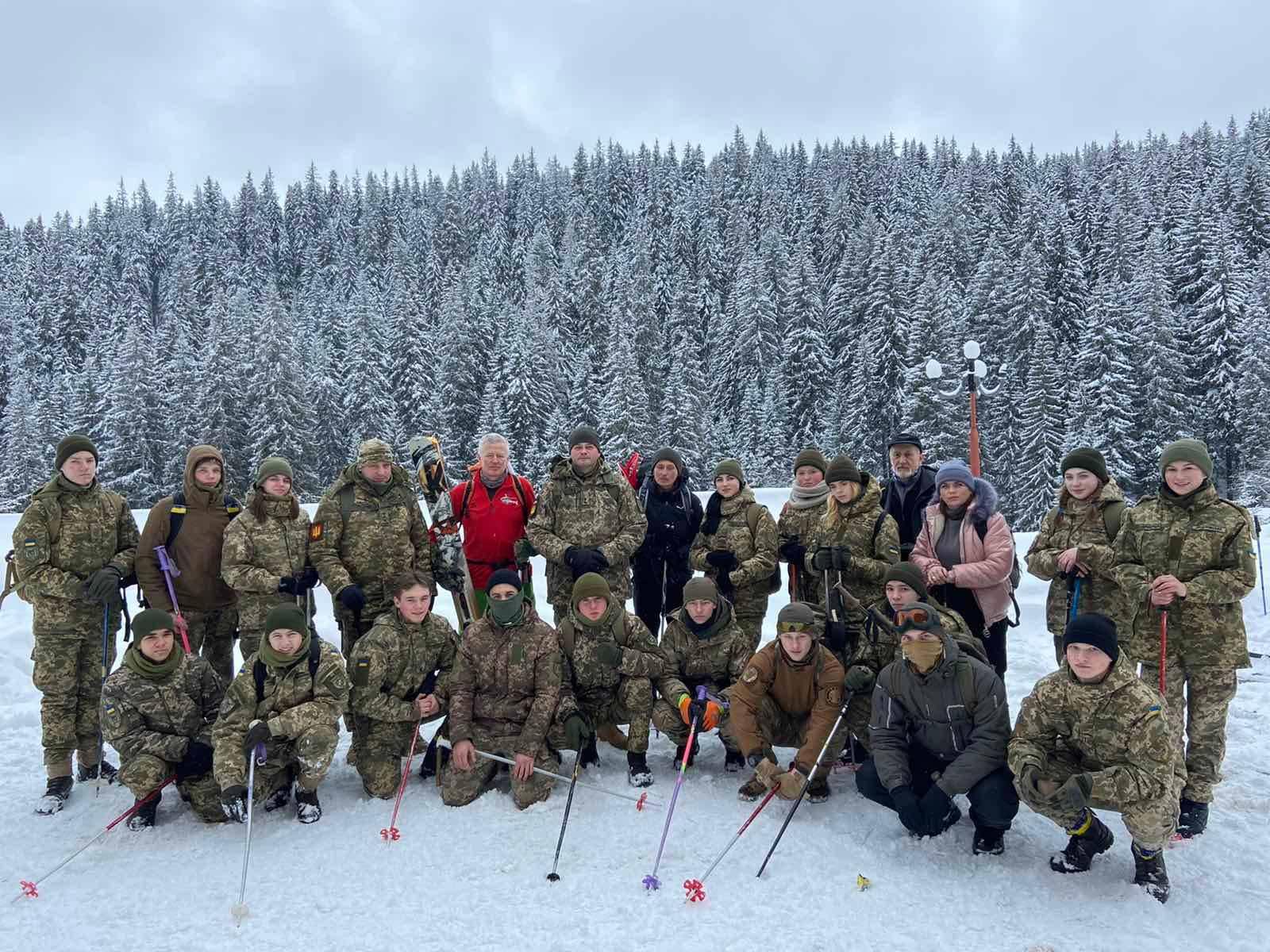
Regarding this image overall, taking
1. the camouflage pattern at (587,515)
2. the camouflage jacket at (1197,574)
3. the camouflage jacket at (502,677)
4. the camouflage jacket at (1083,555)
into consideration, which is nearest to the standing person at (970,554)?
the camouflage jacket at (1083,555)

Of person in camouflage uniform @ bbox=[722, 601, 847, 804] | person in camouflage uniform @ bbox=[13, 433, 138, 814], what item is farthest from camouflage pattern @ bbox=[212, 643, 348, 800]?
person in camouflage uniform @ bbox=[722, 601, 847, 804]

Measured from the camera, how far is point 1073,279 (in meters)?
44.1

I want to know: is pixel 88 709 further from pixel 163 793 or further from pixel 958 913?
pixel 958 913

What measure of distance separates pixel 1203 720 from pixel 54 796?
6750 mm

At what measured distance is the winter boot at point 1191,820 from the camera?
437 centimetres

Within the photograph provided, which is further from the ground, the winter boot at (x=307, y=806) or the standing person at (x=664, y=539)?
the standing person at (x=664, y=539)

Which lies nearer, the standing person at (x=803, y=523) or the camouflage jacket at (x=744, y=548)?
the camouflage jacket at (x=744, y=548)

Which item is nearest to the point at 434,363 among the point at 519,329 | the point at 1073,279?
the point at 519,329

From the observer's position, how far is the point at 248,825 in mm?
4129

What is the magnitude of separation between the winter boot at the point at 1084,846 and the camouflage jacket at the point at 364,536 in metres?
4.05

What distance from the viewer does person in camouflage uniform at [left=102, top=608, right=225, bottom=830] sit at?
4648 mm

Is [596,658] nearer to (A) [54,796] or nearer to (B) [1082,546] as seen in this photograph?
(B) [1082,546]

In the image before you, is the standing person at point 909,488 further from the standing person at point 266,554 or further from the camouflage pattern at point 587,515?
the standing person at point 266,554

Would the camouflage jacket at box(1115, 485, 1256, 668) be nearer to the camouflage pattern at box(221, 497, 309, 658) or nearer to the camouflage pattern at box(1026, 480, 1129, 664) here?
the camouflage pattern at box(1026, 480, 1129, 664)
